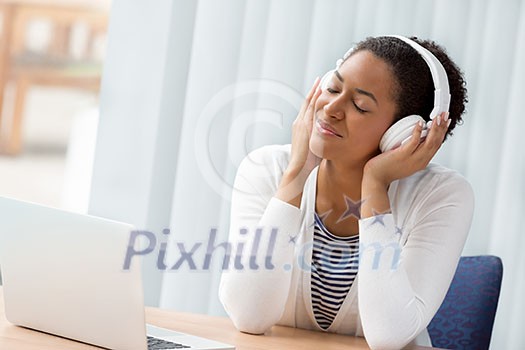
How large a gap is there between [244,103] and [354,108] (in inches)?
30.5

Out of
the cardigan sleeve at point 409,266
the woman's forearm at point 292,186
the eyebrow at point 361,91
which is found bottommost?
the cardigan sleeve at point 409,266

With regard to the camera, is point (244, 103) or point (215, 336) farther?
point (244, 103)

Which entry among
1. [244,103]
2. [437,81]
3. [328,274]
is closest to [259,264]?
[328,274]

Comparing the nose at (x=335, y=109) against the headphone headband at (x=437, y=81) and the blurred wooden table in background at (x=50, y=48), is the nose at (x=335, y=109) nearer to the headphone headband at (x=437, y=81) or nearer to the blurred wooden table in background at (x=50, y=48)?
the headphone headband at (x=437, y=81)

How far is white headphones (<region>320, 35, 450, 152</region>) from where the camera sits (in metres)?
1.53

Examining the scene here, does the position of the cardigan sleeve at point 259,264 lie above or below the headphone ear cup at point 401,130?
below

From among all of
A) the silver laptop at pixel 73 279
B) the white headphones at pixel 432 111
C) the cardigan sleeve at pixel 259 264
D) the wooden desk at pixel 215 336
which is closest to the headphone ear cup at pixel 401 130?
the white headphones at pixel 432 111

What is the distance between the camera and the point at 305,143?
156 centimetres

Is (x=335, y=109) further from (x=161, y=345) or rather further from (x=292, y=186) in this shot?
(x=161, y=345)

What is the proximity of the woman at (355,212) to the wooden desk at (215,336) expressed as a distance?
3cm

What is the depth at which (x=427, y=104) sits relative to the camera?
5.26 feet

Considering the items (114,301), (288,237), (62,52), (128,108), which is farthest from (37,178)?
(114,301)

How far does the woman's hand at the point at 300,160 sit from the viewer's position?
1.52 metres

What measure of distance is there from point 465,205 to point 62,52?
2365 millimetres
